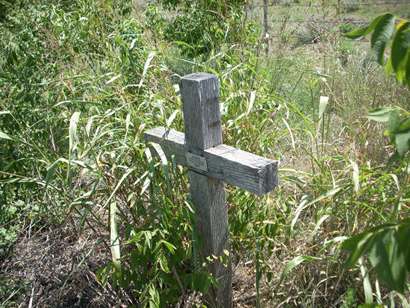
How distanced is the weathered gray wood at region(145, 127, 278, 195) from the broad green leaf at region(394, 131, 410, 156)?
2.84ft

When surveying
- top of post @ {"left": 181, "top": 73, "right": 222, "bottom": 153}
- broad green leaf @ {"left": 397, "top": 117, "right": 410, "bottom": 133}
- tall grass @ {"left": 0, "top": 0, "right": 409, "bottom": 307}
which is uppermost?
Answer: broad green leaf @ {"left": 397, "top": 117, "right": 410, "bottom": 133}

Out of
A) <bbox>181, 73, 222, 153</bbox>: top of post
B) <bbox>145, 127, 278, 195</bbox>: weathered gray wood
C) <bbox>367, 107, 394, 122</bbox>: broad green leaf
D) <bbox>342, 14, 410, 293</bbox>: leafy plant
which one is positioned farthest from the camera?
<bbox>181, 73, 222, 153</bbox>: top of post

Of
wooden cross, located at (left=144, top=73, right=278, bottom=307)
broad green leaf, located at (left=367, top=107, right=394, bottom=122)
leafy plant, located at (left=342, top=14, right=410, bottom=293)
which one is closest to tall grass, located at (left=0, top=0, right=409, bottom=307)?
wooden cross, located at (left=144, top=73, right=278, bottom=307)

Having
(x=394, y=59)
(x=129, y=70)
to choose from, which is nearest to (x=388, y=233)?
(x=394, y=59)

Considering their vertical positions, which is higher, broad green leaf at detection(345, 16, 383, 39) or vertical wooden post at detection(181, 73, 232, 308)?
broad green leaf at detection(345, 16, 383, 39)

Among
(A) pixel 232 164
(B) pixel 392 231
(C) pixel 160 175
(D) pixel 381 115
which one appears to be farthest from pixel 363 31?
(C) pixel 160 175

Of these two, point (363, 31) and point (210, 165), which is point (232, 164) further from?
point (363, 31)

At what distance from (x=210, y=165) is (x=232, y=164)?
12cm

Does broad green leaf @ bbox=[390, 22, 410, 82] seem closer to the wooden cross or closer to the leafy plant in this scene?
the leafy plant

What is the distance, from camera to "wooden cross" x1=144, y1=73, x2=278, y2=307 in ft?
6.31

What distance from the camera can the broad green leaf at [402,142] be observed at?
1.00m

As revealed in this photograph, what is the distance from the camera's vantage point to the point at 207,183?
6.88 ft

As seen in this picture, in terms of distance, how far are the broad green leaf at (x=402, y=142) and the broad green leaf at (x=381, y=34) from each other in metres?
0.16

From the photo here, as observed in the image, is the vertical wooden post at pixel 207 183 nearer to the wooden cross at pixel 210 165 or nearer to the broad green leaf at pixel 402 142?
the wooden cross at pixel 210 165
